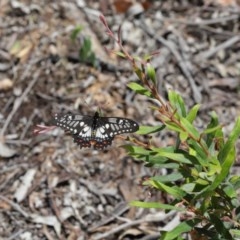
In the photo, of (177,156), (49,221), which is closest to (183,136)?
(177,156)

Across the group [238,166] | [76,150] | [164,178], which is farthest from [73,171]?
[164,178]

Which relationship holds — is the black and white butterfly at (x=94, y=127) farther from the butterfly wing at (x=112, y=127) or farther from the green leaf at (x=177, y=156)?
the green leaf at (x=177, y=156)

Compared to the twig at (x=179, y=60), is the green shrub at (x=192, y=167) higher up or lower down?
higher up

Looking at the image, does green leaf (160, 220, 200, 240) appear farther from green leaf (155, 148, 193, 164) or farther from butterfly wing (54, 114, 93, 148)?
butterfly wing (54, 114, 93, 148)

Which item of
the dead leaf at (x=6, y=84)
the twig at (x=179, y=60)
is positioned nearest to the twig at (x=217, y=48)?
the twig at (x=179, y=60)

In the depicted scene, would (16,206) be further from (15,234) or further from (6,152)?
(6,152)

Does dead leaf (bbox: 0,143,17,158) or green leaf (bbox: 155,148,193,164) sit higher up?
green leaf (bbox: 155,148,193,164)

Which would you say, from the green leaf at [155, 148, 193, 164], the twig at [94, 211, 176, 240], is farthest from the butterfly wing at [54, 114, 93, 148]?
the twig at [94, 211, 176, 240]
